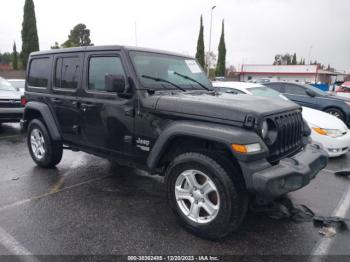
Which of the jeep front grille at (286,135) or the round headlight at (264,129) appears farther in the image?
the jeep front grille at (286,135)

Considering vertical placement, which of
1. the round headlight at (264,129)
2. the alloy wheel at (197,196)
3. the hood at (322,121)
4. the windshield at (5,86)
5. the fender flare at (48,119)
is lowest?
the alloy wheel at (197,196)

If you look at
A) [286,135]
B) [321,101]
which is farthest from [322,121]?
[321,101]

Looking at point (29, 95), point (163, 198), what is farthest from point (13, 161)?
point (163, 198)

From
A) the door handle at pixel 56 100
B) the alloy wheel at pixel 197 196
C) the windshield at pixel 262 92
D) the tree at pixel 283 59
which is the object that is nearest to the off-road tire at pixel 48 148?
the door handle at pixel 56 100

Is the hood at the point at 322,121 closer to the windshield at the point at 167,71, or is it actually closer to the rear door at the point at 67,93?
the windshield at the point at 167,71

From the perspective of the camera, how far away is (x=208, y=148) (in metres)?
2.97

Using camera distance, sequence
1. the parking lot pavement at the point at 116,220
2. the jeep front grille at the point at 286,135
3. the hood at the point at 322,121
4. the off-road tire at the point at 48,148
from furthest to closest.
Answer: the hood at the point at 322,121, the off-road tire at the point at 48,148, the jeep front grille at the point at 286,135, the parking lot pavement at the point at 116,220

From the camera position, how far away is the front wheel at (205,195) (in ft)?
8.83

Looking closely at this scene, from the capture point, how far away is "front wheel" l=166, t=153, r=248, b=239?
106 inches

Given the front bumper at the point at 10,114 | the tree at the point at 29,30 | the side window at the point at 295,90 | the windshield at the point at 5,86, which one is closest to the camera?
the front bumper at the point at 10,114

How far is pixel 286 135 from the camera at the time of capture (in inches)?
121

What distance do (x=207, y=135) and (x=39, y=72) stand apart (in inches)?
139

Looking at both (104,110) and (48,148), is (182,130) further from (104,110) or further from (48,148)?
(48,148)

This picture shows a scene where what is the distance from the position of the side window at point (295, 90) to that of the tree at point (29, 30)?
2815 cm
